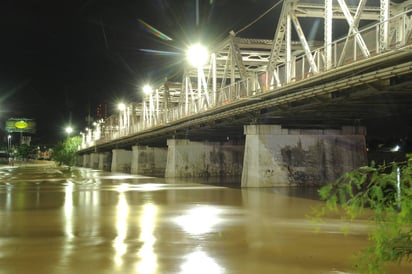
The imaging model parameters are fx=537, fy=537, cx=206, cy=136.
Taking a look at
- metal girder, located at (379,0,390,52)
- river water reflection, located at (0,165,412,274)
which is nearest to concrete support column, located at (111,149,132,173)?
river water reflection, located at (0,165,412,274)

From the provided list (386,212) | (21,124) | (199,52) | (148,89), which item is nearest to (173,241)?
(386,212)

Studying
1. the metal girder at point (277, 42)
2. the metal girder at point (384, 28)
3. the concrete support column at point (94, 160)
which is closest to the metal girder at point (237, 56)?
the metal girder at point (277, 42)

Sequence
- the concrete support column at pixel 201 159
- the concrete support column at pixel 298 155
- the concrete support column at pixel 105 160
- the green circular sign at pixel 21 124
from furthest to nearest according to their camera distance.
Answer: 1. the green circular sign at pixel 21 124
2. the concrete support column at pixel 105 160
3. the concrete support column at pixel 201 159
4. the concrete support column at pixel 298 155

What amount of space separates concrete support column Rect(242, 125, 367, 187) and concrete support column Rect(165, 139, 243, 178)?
20.1 metres

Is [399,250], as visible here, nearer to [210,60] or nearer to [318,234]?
[318,234]

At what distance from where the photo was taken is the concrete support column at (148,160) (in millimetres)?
74688

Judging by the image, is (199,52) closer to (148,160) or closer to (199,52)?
(199,52)

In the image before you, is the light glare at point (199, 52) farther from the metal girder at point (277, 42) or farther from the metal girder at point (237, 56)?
the metal girder at point (277, 42)

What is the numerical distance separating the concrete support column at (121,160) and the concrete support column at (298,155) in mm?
57765

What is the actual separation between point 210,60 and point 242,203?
79.8ft

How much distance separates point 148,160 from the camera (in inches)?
3073

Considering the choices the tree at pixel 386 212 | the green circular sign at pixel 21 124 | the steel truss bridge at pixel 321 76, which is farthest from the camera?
the green circular sign at pixel 21 124

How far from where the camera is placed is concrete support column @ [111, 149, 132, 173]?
310 feet

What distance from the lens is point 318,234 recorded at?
15.1 meters
